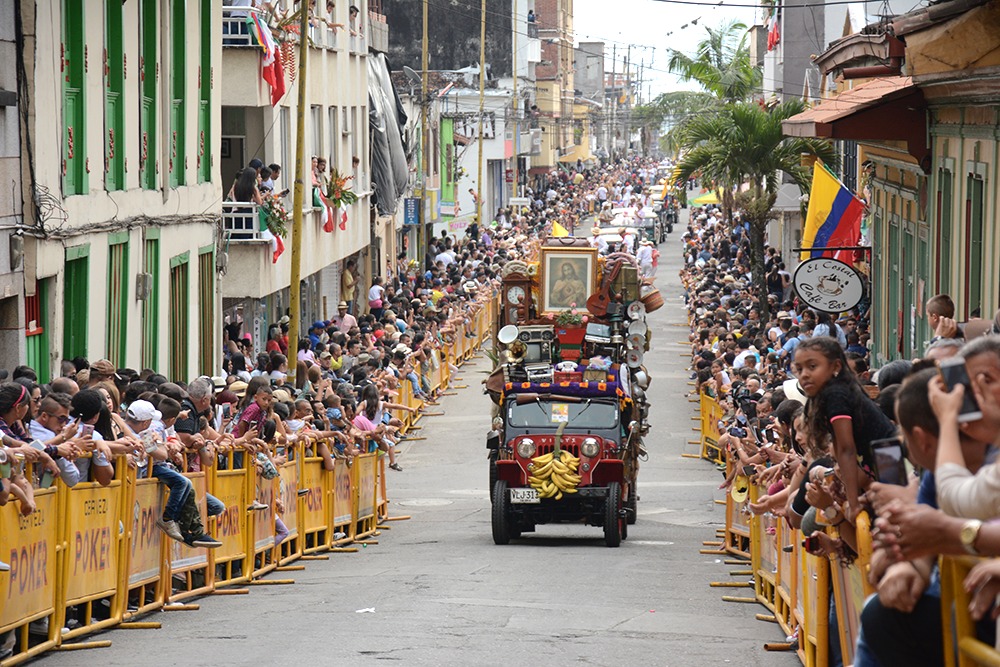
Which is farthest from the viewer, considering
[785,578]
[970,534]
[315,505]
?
[315,505]

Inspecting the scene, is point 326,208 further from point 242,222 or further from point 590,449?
point 590,449

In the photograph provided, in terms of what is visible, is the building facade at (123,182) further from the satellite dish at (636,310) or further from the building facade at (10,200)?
the satellite dish at (636,310)

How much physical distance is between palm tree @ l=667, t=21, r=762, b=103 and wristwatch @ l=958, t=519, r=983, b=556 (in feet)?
170

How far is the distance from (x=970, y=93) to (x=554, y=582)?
673 centimetres

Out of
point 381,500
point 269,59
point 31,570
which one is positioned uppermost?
point 269,59

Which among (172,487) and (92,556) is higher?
(172,487)

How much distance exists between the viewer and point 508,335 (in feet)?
75.6

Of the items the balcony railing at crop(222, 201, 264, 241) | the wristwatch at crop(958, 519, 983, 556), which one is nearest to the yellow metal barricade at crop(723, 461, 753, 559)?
the balcony railing at crop(222, 201, 264, 241)

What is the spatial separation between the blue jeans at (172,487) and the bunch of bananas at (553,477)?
7.41 m

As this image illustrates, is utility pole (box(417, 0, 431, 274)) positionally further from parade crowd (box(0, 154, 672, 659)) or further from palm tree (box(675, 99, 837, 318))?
palm tree (box(675, 99, 837, 318))

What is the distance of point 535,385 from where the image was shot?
2114cm

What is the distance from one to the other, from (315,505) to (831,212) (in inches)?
409

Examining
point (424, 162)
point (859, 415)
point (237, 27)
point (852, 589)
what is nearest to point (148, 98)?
point (237, 27)

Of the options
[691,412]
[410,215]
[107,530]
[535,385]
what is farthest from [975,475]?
[410,215]
